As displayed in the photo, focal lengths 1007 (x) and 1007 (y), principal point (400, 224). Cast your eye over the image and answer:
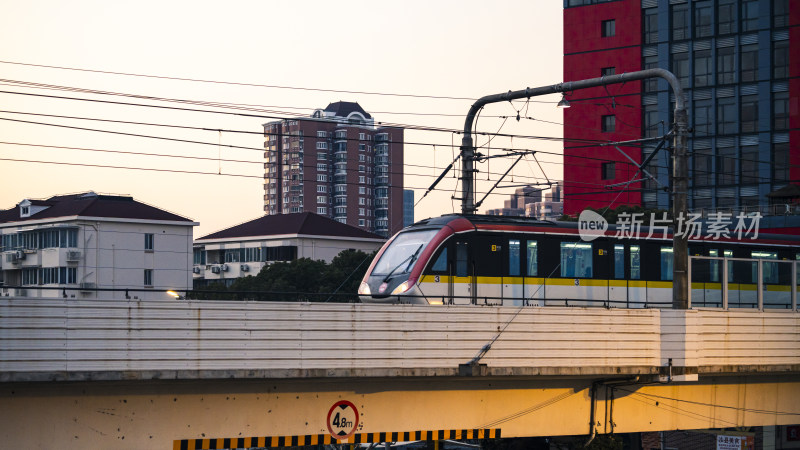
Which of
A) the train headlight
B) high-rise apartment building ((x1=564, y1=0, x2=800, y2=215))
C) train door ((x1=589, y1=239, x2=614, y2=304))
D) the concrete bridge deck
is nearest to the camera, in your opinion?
the concrete bridge deck

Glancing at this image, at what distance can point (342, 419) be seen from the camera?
18.9m

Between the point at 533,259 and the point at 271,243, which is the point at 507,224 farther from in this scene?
the point at 271,243

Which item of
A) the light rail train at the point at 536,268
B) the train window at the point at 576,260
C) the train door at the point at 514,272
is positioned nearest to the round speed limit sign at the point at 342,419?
the light rail train at the point at 536,268

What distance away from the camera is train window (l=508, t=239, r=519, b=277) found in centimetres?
2844

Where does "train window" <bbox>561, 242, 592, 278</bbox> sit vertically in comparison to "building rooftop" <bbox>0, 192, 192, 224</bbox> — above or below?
below

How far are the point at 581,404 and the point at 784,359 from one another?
5.69 metres

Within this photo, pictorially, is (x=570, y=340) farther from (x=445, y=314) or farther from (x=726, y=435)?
(x=726, y=435)

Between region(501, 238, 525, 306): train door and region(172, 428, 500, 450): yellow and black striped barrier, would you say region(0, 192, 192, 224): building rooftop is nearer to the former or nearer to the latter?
region(501, 238, 525, 306): train door

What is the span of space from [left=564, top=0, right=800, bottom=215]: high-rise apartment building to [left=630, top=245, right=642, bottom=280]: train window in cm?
4208

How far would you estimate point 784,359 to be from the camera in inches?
944

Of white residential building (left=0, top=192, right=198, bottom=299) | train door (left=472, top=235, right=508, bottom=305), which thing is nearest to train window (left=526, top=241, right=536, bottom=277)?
train door (left=472, top=235, right=508, bottom=305)

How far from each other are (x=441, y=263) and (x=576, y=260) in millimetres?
5043

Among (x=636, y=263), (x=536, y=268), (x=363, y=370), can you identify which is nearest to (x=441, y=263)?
(x=536, y=268)

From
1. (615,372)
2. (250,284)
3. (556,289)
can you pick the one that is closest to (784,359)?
(615,372)
